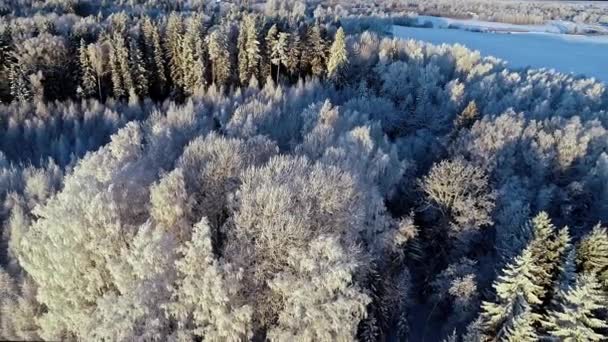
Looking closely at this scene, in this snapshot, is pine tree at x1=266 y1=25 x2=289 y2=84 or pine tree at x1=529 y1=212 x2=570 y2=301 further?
pine tree at x1=266 y1=25 x2=289 y2=84

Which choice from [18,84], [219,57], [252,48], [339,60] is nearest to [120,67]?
[18,84]

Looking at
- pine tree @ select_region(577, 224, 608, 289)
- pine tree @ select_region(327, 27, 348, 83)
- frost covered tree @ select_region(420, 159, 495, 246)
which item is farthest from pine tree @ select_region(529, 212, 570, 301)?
pine tree @ select_region(327, 27, 348, 83)

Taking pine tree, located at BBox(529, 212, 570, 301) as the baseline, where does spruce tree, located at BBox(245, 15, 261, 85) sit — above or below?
above

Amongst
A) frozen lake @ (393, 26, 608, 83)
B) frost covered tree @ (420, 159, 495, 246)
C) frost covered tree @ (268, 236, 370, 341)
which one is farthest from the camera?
frozen lake @ (393, 26, 608, 83)

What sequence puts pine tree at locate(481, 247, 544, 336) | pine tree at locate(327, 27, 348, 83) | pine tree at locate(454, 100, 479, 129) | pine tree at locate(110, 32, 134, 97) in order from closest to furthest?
pine tree at locate(481, 247, 544, 336) < pine tree at locate(454, 100, 479, 129) < pine tree at locate(110, 32, 134, 97) < pine tree at locate(327, 27, 348, 83)

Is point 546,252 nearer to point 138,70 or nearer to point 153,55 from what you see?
point 138,70

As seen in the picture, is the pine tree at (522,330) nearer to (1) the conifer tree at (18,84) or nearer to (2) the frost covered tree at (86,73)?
(2) the frost covered tree at (86,73)

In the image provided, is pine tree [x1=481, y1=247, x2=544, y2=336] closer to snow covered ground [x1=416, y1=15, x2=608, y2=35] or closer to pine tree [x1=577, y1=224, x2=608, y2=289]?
pine tree [x1=577, y1=224, x2=608, y2=289]
